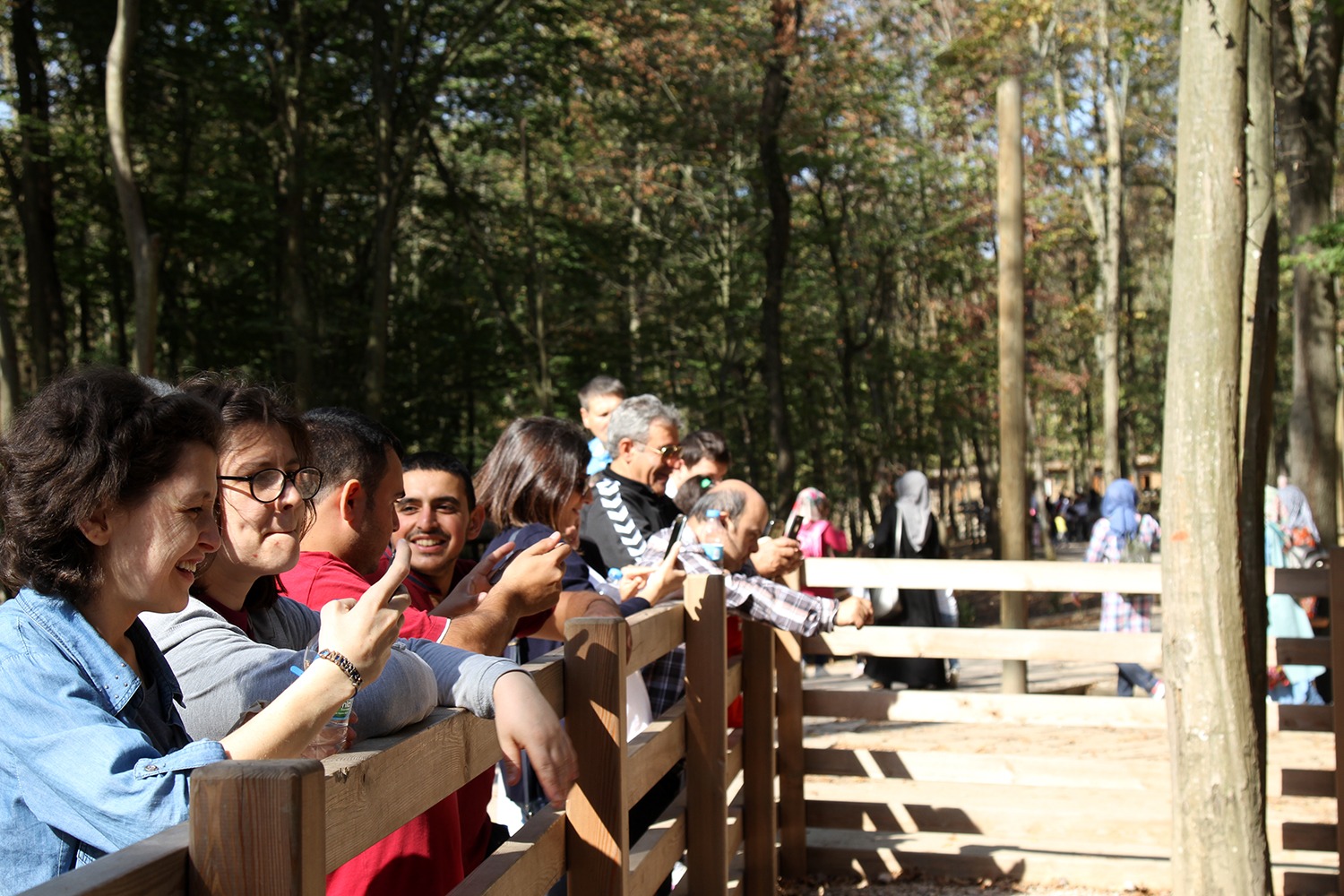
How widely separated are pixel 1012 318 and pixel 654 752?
6.38 m

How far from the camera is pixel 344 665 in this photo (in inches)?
57.5

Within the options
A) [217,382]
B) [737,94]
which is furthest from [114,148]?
[737,94]

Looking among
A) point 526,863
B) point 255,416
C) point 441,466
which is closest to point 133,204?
point 441,466

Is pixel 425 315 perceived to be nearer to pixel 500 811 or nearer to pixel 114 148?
pixel 114 148

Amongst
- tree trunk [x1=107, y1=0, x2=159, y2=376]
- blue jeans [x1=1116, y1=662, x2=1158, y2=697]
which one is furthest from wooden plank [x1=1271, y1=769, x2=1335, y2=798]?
tree trunk [x1=107, y1=0, x2=159, y2=376]

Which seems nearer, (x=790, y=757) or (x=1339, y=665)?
(x=1339, y=665)

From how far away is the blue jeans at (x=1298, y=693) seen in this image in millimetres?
7551

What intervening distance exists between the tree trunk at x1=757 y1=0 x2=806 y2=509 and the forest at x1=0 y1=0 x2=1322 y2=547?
0.05 metres

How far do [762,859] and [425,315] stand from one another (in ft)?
42.2

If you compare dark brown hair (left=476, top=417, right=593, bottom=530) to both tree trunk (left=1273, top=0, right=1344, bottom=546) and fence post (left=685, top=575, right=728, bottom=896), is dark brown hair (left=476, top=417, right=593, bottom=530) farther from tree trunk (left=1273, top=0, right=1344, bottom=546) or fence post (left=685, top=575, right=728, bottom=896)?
tree trunk (left=1273, top=0, right=1344, bottom=546)

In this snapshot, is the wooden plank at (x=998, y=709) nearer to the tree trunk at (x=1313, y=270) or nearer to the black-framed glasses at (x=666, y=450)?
the black-framed glasses at (x=666, y=450)

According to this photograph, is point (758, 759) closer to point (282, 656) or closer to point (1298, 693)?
point (282, 656)

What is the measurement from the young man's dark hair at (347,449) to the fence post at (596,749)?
0.53 metres

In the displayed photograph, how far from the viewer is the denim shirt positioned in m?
1.25
